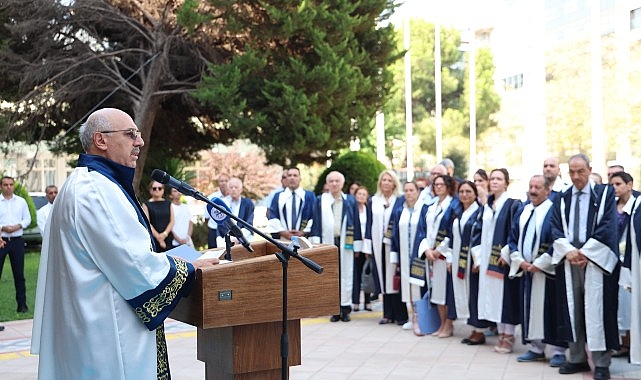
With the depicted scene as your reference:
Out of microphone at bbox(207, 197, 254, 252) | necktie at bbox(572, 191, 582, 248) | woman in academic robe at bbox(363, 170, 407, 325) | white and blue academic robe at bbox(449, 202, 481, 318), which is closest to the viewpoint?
microphone at bbox(207, 197, 254, 252)

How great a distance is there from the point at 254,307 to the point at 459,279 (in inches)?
250

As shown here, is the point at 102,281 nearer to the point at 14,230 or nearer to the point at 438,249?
the point at 438,249

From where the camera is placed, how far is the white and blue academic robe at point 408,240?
11219 mm

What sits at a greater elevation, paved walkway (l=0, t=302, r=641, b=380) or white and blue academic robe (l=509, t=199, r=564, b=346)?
white and blue academic robe (l=509, t=199, r=564, b=346)

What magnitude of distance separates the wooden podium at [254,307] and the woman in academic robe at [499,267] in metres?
5.15

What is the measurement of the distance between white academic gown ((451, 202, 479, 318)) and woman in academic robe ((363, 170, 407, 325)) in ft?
4.71

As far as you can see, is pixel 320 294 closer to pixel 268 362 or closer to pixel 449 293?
pixel 268 362

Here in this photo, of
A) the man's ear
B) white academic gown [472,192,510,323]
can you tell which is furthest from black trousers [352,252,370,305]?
the man's ear

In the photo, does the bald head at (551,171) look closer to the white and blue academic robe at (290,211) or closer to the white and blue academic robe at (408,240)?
the white and blue academic robe at (408,240)

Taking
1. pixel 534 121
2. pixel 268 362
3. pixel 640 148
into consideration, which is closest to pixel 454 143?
pixel 534 121

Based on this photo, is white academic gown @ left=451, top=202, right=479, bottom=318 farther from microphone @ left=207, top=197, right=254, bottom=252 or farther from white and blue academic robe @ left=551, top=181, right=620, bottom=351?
microphone @ left=207, top=197, right=254, bottom=252

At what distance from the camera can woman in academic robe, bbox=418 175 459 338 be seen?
1069 cm

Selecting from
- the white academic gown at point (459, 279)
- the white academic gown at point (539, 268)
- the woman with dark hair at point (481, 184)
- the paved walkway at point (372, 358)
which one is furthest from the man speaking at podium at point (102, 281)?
the woman with dark hair at point (481, 184)

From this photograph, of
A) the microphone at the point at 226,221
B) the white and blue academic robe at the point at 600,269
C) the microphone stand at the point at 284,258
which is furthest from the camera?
the white and blue academic robe at the point at 600,269
